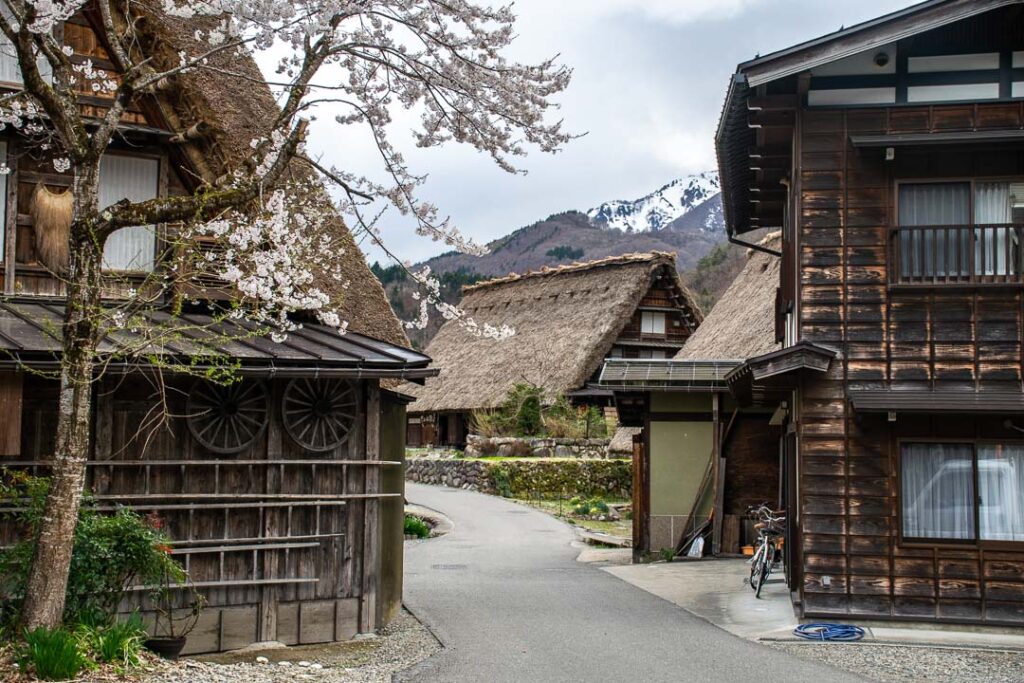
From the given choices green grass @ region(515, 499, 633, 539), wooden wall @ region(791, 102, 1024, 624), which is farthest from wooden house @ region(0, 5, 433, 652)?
green grass @ region(515, 499, 633, 539)

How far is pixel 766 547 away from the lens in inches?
576

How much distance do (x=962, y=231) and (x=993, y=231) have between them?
34 cm

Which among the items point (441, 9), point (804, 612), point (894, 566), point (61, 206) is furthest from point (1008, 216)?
point (61, 206)

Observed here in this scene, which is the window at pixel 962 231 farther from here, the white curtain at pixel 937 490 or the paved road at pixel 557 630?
the paved road at pixel 557 630

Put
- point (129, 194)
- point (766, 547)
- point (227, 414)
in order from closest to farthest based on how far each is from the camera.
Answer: point (227, 414) < point (129, 194) < point (766, 547)

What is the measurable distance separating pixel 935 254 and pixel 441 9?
6.02 meters

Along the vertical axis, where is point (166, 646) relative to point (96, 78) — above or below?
below

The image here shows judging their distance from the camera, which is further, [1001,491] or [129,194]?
[129,194]

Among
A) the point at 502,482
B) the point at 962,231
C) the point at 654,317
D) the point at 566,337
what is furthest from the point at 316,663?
the point at 654,317

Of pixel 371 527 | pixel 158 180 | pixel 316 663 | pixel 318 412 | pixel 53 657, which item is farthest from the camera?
pixel 158 180

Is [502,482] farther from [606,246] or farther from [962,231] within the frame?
[606,246]

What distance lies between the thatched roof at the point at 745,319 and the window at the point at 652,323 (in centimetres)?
1145

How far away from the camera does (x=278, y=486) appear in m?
11.4

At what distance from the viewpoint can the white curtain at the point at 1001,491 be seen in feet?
39.9
